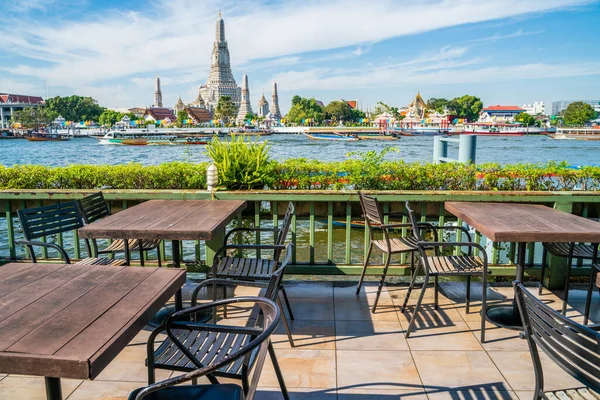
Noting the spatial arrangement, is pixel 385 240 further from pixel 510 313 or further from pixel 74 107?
pixel 74 107

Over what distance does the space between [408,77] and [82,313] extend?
2958cm

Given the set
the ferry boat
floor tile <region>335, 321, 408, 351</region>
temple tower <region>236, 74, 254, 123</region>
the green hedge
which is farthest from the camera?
temple tower <region>236, 74, 254, 123</region>

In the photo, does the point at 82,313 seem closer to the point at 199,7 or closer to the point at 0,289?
the point at 0,289

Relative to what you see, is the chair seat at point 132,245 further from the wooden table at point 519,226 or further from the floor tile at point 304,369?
the wooden table at point 519,226

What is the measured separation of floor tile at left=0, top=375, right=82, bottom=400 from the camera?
7.71ft

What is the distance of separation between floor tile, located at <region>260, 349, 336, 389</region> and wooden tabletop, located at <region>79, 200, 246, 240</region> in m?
0.87

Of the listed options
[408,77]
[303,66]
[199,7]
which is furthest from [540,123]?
[199,7]

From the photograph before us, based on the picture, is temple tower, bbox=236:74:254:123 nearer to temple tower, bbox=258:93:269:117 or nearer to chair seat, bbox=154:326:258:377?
temple tower, bbox=258:93:269:117

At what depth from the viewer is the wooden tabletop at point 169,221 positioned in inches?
111

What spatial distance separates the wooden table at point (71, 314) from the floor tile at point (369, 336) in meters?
1.36

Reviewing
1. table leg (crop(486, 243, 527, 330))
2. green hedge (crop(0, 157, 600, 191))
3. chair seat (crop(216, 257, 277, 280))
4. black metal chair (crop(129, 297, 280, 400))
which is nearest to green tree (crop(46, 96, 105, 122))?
green hedge (crop(0, 157, 600, 191))

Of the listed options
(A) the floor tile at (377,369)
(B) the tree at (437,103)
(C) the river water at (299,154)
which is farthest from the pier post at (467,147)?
(B) the tree at (437,103)

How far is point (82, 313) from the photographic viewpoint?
5.44 ft

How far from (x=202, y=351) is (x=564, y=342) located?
1357 mm
